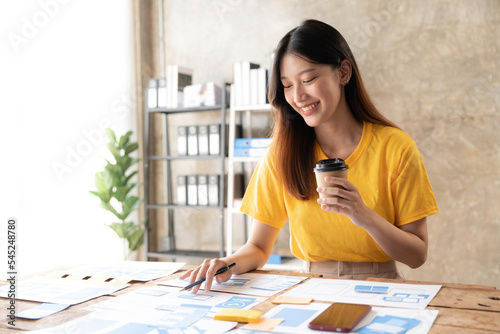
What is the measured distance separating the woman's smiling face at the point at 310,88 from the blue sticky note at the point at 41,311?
0.94 metres

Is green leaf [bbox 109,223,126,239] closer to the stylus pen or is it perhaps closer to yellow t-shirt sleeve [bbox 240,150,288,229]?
yellow t-shirt sleeve [bbox 240,150,288,229]

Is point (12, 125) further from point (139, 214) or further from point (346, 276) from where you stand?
point (346, 276)

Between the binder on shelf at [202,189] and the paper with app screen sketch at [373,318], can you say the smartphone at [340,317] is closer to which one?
the paper with app screen sketch at [373,318]

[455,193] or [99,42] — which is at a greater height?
A: [99,42]

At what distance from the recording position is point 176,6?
14.5ft

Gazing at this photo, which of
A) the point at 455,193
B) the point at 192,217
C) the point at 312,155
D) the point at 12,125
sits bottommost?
the point at 192,217

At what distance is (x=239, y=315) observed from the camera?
958 millimetres

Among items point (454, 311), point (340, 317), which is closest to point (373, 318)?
point (340, 317)

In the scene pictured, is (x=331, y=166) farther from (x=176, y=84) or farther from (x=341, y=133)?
(x=176, y=84)

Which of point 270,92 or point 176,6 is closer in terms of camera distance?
point 270,92

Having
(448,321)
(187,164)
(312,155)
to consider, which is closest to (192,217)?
(187,164)

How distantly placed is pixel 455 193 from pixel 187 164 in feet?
7.40

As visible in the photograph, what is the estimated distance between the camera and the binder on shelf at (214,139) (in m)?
3.85

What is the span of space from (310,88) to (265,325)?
2.88 feet
